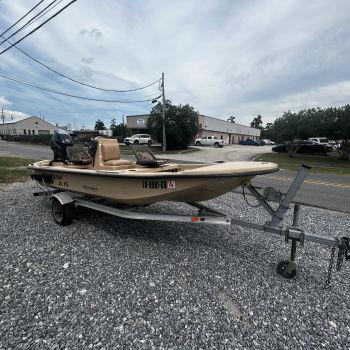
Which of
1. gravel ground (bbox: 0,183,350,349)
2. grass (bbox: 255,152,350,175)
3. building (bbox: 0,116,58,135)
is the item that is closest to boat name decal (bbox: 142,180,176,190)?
gravel ground (bbox: 0,183,350,349)

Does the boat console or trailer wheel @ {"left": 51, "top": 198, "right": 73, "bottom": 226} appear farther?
the boat console

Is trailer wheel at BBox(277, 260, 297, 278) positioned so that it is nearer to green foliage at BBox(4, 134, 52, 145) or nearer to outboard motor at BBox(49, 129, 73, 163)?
outboard motor at BBox(49, 129, 73, 163)

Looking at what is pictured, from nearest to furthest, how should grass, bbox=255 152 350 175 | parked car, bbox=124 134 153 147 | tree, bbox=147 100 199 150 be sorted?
grass, bbox=255 152 350 175, tree, bbox=147 100 199 150, parked car, bbox=124 134 153 147

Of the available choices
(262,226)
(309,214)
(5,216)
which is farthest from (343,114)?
(5,216)

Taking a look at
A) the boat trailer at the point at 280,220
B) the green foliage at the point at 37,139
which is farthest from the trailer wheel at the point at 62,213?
the green foliage at the point at 37,139

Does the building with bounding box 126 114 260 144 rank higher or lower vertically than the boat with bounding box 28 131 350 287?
higher

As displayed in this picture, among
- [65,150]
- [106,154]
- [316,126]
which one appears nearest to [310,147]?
[316,126]

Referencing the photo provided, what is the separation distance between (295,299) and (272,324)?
54 cm

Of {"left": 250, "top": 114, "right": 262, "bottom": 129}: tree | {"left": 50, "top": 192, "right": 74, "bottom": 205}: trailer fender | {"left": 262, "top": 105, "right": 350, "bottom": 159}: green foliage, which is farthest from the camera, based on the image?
{"left": 250, "top": 114, "right": 262, "bottom": 129}: tree

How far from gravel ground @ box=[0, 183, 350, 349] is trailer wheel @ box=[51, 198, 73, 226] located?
14cm

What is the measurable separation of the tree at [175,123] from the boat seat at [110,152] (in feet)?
81.2

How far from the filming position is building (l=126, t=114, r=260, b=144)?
153 feet

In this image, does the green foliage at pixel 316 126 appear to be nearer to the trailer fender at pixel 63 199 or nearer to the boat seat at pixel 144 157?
the boat seat at pixel 144 157

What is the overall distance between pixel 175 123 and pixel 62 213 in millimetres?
25641
